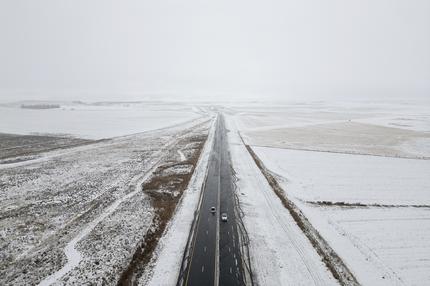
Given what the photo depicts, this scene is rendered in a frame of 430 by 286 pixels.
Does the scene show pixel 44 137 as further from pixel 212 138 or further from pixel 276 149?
pixel 276 149

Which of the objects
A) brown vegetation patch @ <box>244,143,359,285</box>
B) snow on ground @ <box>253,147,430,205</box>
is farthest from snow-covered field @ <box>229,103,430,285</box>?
brown vegetation patch @ <box>244,143,359,285</box>

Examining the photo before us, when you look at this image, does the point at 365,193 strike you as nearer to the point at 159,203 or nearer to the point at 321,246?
the point at 321,246

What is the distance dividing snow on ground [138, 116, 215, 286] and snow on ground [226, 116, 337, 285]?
4.65m

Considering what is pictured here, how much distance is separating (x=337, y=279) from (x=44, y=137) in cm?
5902

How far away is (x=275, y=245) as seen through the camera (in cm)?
1933

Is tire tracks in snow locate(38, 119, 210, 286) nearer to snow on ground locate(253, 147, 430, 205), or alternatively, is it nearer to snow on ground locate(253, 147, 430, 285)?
snow on ground locate(253, 147, 430, 285)

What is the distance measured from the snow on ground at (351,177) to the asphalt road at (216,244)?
26.0 ft

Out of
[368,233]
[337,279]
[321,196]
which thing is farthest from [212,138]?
[337,279]

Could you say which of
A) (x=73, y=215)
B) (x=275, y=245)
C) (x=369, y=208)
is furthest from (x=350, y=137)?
(x=73, y=215)

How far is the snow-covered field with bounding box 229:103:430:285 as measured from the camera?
1778 cm

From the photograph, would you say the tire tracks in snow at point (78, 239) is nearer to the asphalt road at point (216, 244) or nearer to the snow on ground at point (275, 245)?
the asphalt road at point (216, 244)

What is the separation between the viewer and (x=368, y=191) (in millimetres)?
29406

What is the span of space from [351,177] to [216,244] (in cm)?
2238

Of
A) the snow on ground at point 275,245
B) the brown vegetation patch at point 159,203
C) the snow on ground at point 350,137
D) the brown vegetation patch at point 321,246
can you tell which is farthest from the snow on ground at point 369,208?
the brown vegetation patch at point 159,203
